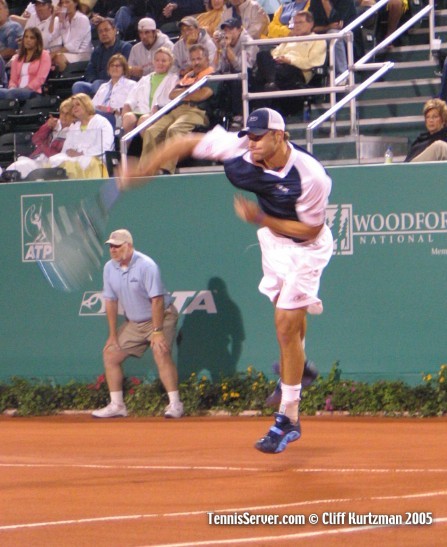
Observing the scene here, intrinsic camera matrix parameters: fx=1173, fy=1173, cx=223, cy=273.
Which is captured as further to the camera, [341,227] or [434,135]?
[341,227]

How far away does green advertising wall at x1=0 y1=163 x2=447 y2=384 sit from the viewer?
11.9m

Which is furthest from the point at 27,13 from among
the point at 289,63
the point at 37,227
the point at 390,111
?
the point at 390,111

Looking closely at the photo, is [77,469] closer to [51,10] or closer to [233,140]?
[233,140]

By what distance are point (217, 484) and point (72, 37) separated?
11.6 meters

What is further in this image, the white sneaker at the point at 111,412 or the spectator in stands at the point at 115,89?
the spectator in stands at the point at 115,89

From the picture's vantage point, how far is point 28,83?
16.9m

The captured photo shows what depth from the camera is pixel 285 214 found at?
27.2 ft

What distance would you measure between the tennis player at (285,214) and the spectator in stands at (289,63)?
4729mm

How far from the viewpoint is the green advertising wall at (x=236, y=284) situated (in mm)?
11922

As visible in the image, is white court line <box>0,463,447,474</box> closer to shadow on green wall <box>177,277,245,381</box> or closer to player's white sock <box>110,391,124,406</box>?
player's white sock <box>110,391,124,406</box>

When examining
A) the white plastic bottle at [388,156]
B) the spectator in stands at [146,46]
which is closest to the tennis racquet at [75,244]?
the spectator in stands at [146,46]

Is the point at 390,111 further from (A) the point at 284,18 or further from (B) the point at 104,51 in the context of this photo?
(B) the point at 104,51

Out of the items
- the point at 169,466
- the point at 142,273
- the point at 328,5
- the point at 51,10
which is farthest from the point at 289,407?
the point at 51,10

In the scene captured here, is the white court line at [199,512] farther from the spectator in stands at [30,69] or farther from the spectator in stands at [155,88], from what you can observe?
the spectator in stands at [30,69]
